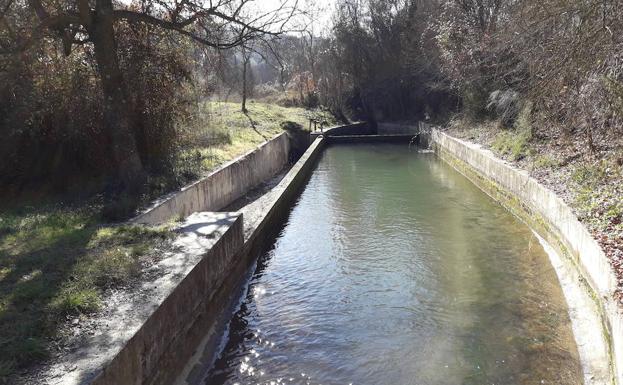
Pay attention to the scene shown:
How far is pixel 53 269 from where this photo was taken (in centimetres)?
538

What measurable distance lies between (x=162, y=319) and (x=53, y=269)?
1525mm

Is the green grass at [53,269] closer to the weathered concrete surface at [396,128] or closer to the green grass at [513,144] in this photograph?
the green grass at [513,144]

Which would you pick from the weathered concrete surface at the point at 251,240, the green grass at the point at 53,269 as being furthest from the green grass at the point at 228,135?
the green grass at the point at 53,269

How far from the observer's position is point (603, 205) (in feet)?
25.8

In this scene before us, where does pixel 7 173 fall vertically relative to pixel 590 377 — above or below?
above

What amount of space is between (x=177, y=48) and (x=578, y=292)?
9.69 meters

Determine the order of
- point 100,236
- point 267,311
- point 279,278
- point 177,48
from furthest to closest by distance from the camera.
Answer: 1. point 177,48
2. point 279,278
3. point 267,311
4. point 100,236

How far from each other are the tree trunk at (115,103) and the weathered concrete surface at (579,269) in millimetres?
7419

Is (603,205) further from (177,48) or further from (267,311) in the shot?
(177,48)

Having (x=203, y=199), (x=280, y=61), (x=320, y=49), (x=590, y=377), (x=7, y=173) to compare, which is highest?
(x=320, y=49)

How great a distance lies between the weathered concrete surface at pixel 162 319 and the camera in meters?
3.66

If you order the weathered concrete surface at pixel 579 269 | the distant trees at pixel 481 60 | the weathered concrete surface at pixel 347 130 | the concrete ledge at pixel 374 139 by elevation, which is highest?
the distant trees at pixel 481 60

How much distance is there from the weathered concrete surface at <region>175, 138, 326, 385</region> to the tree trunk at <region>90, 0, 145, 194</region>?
239cm

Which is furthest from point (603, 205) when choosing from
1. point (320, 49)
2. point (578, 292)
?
point (320, 49)
